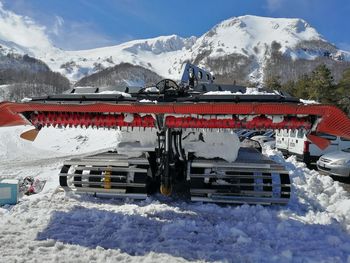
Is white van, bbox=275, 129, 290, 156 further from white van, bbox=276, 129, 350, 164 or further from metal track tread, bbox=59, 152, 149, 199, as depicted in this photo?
metal track tread, bbox=59, 152, 149, 199

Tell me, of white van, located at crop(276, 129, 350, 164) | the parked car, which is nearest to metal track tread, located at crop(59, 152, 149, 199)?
the parked car

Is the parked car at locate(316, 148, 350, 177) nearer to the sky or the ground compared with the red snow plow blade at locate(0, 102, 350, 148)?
nearer to the ground

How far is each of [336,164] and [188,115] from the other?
26.7 ft

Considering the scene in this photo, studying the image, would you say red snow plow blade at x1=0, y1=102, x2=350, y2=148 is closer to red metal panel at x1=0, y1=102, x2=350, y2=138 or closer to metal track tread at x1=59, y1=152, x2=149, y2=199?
red metal panel at x1=0, y1=102, x2=350, y2=138

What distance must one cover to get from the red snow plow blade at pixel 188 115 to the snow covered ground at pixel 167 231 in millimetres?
1105

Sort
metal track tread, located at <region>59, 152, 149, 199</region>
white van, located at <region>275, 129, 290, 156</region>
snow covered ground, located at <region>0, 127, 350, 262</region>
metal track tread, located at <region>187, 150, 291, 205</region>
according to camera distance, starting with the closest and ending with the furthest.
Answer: snow covered ground, located at <region>0, 127, 350, 262</region>
metal track tread, located at <region>187, 150, 291, 205</region>
metal track tread, located at <region>59, 152, 149, 199</region>
white van, located at <region>275, 129, 290, 156</region>

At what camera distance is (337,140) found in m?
14.2

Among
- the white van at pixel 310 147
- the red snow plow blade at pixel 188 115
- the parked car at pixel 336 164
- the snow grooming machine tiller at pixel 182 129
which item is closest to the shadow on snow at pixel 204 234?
the snow grooming machine tiller at pixel 182 129

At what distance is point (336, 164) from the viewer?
11125 millimetres

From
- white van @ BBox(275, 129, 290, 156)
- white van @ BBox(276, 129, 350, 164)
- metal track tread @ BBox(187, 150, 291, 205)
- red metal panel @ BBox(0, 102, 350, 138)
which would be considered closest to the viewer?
red metal panel @ BBox(0, 102, 350, 138)

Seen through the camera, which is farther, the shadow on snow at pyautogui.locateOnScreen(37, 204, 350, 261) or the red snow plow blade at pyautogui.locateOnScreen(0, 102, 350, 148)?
the red snow plow blade at pyautogui.locateOnScreen(0, 102, 350, 148)

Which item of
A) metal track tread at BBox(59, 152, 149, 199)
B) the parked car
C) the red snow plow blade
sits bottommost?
the parked car

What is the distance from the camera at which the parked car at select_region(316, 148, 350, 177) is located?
10922 mm

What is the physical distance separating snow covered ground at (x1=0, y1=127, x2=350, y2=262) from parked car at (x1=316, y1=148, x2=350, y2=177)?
524 centimetres
